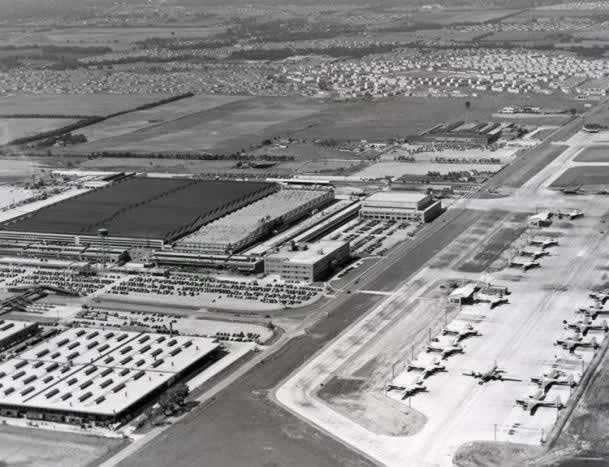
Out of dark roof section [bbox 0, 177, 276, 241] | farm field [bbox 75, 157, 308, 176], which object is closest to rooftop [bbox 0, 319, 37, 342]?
dark roof section [bbox 0, 177, 276, 241]

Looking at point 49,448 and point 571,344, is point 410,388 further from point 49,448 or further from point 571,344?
point 49,448

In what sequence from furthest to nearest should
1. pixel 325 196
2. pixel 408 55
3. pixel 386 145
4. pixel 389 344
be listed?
pixel 408 55 < pixel 386 145 < pixel 325 196 < pixel 389 344

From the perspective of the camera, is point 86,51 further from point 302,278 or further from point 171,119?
point 302,278

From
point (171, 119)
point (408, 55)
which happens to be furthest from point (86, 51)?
point (171, 119)

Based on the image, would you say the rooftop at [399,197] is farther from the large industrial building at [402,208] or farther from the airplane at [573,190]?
the airplane at [573,190]

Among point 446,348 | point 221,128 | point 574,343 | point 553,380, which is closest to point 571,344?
point 574,343
